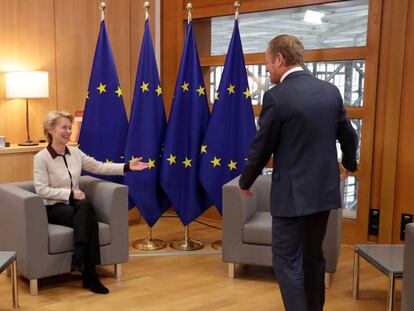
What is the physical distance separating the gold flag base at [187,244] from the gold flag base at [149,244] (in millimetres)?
98

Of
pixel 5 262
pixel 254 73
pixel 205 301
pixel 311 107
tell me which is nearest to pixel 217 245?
pixel 205 301

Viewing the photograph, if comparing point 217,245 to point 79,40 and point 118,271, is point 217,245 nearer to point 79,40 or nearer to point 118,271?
point 118,271

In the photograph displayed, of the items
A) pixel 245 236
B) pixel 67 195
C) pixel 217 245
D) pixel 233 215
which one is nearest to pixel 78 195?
pixel 67 195

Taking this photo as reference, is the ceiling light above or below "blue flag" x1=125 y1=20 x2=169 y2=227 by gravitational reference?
above

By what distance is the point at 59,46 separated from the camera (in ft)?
16.2

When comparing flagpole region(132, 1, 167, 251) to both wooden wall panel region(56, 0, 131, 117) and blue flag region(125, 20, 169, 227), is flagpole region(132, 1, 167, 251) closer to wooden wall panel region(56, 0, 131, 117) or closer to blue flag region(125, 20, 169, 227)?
blue flag region(125, 20, 169, 227)

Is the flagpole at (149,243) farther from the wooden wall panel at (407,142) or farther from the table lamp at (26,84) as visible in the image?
the wooden wall panel at (407,142)

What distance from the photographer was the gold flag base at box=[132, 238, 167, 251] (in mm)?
4485

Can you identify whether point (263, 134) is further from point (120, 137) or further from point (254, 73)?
point (254, 73)

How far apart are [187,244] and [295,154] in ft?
7.65

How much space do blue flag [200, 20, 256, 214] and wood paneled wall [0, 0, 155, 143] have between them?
4.38ft

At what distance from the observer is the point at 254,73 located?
5164 mm

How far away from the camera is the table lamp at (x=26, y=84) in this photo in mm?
4445

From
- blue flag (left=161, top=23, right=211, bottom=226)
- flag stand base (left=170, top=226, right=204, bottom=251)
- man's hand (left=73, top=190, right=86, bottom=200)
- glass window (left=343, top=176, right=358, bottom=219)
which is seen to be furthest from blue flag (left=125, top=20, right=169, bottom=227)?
glass window (left=343, top=176, right=358, bottom=219)
